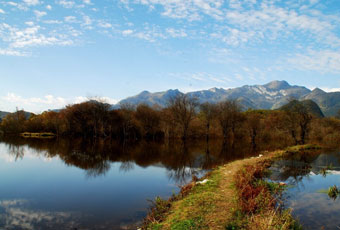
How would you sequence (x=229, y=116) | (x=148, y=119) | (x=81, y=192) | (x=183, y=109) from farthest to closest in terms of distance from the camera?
(x=148, y=119) < (x=229, y=116) < (x=183, y=109) < (x=81, y=192)

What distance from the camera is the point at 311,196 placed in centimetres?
1417

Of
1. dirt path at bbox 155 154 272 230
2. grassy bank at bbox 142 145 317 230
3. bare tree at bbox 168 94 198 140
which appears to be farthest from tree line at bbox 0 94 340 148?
grassy bank at bbox 142 145 317 230

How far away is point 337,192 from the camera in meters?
14.7

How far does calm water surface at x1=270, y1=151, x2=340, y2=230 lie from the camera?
10.5m

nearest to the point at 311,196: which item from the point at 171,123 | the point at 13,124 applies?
the point at 171,123

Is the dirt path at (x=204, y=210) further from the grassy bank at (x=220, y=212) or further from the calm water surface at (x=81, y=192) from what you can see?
the calm water surface at (x=81, y=192)

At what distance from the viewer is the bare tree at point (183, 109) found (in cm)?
6756

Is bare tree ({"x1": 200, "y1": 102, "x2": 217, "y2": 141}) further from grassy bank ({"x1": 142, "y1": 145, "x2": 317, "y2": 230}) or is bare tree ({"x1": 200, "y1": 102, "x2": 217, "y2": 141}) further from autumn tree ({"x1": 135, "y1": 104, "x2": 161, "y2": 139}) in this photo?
grassy bank ({"x1": 142, "y1": 145, "x2": 317, "y2": 230})

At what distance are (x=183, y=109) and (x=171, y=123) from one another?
7483 mm

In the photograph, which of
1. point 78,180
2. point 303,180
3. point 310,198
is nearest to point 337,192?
point 310,198

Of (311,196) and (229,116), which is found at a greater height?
(229,116)

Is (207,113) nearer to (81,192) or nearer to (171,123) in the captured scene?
(171,123)

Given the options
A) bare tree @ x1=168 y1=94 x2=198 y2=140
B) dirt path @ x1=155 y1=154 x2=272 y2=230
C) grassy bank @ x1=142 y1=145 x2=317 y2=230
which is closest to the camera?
grassy bank @ x1=142 y1=145 x2=317 y2=230

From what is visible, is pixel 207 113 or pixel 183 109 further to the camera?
pixel 207 113
